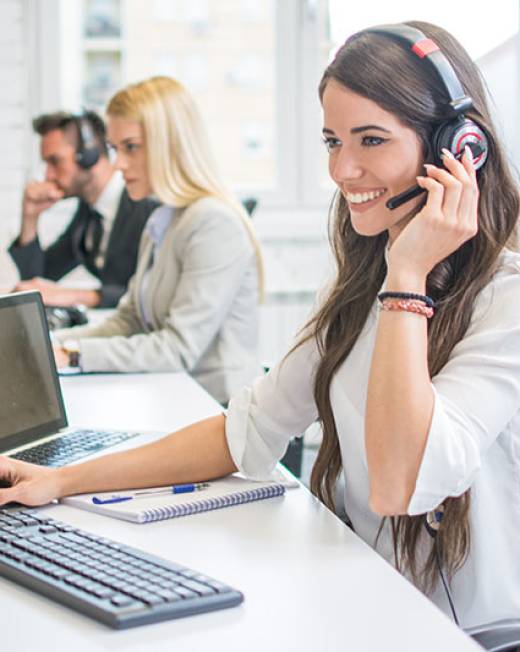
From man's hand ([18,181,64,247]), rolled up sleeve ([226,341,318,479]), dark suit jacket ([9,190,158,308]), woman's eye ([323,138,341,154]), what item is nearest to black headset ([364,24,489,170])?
woman's eye ([323,138,341,154])

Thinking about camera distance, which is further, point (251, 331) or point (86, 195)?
point (86, 195)

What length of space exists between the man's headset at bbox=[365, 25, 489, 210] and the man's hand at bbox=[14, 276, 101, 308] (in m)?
1.80

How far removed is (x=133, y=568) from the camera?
2.94ft

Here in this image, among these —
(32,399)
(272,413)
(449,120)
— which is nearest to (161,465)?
(272,413)

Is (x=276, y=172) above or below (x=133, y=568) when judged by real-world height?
above

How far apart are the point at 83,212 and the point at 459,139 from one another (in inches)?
103

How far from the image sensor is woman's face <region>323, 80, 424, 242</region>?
46.0 inches

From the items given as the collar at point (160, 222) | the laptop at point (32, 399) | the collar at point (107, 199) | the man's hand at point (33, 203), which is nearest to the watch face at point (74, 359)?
the collar at point (160, 222)

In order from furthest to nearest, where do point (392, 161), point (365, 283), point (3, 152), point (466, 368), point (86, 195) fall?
point (3, 152) → point (86, 195) → point (365, 283) → point (392, 161) → point (466, 368)

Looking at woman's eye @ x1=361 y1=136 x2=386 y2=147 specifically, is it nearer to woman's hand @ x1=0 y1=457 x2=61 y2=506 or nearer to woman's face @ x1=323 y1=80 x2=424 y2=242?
woman's face @ x1=323 y1=80 x2=424 y2=242

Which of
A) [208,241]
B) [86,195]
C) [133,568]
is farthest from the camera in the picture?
[86,195]

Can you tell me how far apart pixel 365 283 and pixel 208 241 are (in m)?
1.05

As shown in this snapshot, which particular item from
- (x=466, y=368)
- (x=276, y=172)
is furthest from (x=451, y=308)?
(x=276, y=172)

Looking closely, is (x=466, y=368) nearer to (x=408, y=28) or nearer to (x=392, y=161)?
(x=392, y=161)
